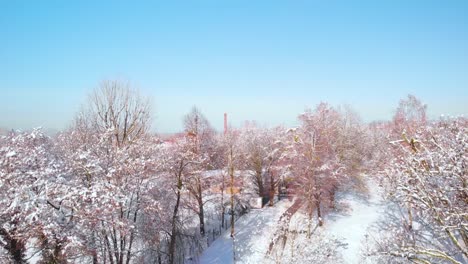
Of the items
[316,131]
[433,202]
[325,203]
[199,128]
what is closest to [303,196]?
[325,203]

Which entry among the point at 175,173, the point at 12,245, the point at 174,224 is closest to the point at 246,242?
the point at 174,224

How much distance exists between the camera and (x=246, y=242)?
77.4 ft

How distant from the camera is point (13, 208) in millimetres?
9531

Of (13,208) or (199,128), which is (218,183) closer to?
(199,128)

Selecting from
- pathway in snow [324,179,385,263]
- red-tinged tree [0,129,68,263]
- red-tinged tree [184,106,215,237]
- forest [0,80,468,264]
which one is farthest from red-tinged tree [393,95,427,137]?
red-tinged tree [0,129,68,263]

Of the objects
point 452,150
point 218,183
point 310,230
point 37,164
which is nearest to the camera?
point 452,150

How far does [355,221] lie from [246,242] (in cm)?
862

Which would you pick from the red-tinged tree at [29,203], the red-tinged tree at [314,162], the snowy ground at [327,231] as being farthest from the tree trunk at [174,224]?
the red-tinged tree at [314,162]

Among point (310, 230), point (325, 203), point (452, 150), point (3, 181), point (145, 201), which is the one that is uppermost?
point (452, 150)

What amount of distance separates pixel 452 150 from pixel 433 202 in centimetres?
170

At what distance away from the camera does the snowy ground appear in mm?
20375

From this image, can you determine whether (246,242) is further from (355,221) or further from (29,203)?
(29,203)

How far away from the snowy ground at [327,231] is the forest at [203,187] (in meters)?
0.53

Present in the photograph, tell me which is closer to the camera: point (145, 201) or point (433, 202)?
point (433, 202)
